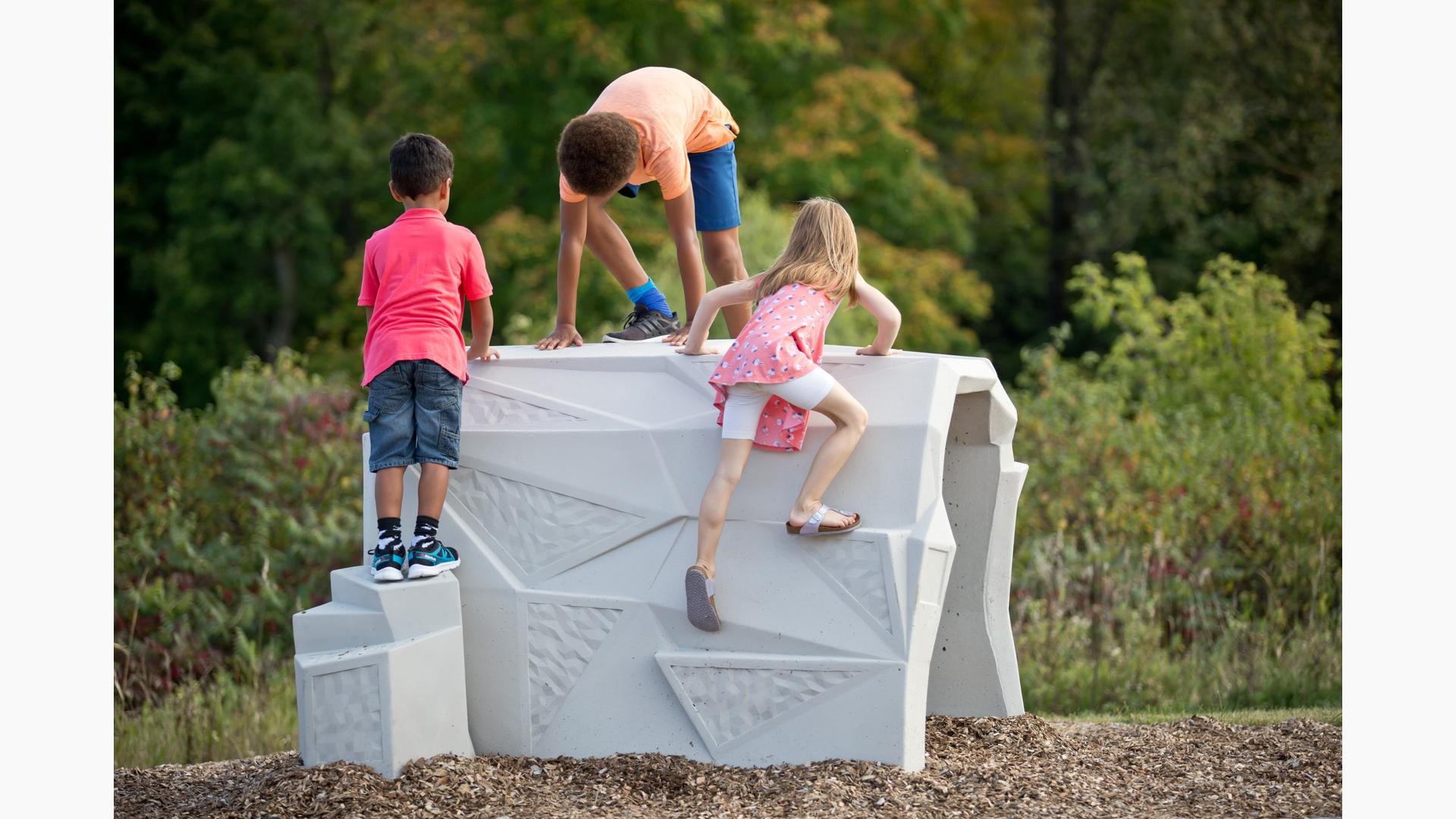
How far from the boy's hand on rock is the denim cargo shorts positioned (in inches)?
24.9

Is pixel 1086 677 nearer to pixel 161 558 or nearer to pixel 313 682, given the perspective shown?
pixel 313 682

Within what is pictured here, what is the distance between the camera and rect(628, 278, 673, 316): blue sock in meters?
→ 5.76

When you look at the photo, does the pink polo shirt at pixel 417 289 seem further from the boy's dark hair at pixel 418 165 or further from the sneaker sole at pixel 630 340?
the sneaker sole at pixel 630 340

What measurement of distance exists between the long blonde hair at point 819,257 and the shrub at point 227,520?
4.03 meters

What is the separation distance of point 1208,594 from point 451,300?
17.4 ft

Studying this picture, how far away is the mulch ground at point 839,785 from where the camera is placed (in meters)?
4.23

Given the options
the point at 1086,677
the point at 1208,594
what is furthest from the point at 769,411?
the point at 1208,594

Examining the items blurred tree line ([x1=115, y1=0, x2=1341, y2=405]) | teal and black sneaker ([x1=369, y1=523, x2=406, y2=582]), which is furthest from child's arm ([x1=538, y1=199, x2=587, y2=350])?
blurred tree line ([x1=115, y1=0, x2=1341, y2=405])

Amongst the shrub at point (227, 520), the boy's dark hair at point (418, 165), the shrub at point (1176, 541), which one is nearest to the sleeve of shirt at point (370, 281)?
the boy's dark hair at point (418, 165)

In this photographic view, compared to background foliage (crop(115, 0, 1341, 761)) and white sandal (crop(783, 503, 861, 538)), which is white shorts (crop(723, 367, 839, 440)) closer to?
white sandal (crop(783, 503, 861, 538))

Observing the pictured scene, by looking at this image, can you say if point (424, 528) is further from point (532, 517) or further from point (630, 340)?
point (630, 340)

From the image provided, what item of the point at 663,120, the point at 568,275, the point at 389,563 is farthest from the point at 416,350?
the point at 663,120

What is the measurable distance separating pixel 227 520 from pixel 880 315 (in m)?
5.52

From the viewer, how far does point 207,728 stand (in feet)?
21.1
